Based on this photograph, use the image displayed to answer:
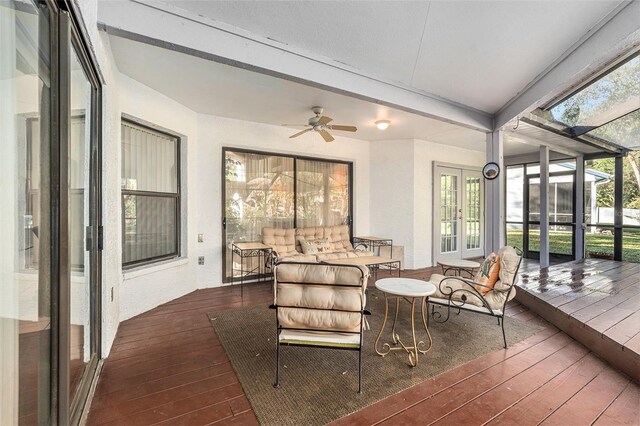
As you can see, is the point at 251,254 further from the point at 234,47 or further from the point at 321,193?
the point at 234,47

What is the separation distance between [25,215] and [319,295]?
1.57 metres

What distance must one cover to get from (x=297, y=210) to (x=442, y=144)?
3537 millimetres

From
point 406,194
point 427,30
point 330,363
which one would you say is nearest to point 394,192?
point 406,194

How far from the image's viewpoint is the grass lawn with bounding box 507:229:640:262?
18.6ft

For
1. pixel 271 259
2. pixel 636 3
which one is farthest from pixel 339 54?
pixel 271 259

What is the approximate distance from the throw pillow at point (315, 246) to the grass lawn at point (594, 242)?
5.35m

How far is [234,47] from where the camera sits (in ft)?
7.61

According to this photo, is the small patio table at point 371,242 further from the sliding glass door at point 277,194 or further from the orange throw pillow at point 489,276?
the orange throw pillow at point 489,276

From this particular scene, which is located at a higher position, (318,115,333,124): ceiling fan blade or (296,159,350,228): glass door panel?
(318,115,333,124): ceiling fan blade

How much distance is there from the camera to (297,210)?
532cm

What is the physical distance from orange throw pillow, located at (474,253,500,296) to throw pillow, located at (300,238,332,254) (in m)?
2.46

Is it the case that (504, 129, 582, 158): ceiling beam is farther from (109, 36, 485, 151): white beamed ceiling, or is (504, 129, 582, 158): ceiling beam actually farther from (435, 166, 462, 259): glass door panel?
(435, 166, 462, 259): glass door panel

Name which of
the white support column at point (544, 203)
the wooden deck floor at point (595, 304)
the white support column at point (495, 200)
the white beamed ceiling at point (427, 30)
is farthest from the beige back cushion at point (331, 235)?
the white support column at point (544, 203)

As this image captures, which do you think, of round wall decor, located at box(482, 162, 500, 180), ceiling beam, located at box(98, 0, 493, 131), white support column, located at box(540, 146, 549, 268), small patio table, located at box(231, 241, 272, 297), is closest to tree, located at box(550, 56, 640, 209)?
white support column, located at box(540, 146, 549, 268)
